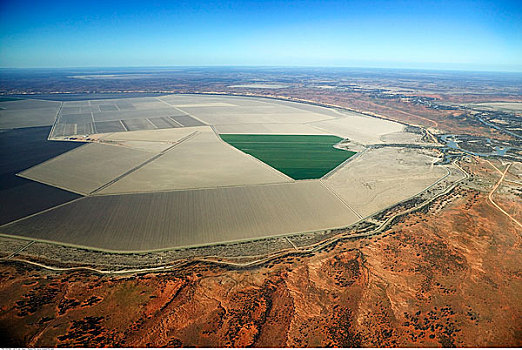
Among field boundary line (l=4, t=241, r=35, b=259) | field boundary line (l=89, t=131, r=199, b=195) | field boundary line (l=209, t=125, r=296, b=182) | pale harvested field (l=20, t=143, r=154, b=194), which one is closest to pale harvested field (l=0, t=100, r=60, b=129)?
pale harvested field (l=20, t=143, r=154, b=194)

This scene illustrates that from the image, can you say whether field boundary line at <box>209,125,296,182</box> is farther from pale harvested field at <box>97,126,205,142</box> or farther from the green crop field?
pale harvested field at <box>97,126,205,142</box>

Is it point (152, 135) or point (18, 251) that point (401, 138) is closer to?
point (152, 135)

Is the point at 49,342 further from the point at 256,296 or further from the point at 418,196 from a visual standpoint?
the point at 418,196

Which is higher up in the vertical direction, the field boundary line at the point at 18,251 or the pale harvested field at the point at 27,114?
the pale harvested field at the point at 27,114

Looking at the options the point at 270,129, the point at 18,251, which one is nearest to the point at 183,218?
the point at 18,251

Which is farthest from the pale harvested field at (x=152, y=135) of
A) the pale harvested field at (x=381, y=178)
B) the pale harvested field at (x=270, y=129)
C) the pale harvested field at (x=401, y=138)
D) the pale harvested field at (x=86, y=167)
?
the pale harvested field at (x=401, y=138)

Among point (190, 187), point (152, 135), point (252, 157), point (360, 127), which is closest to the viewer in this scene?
point (190, 187)

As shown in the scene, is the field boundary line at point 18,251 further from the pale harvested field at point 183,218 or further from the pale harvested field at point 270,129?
the pale harvested field at point 270,129

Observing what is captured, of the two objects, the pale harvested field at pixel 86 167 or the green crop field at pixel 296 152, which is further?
the green crop field at pixel 296 152
